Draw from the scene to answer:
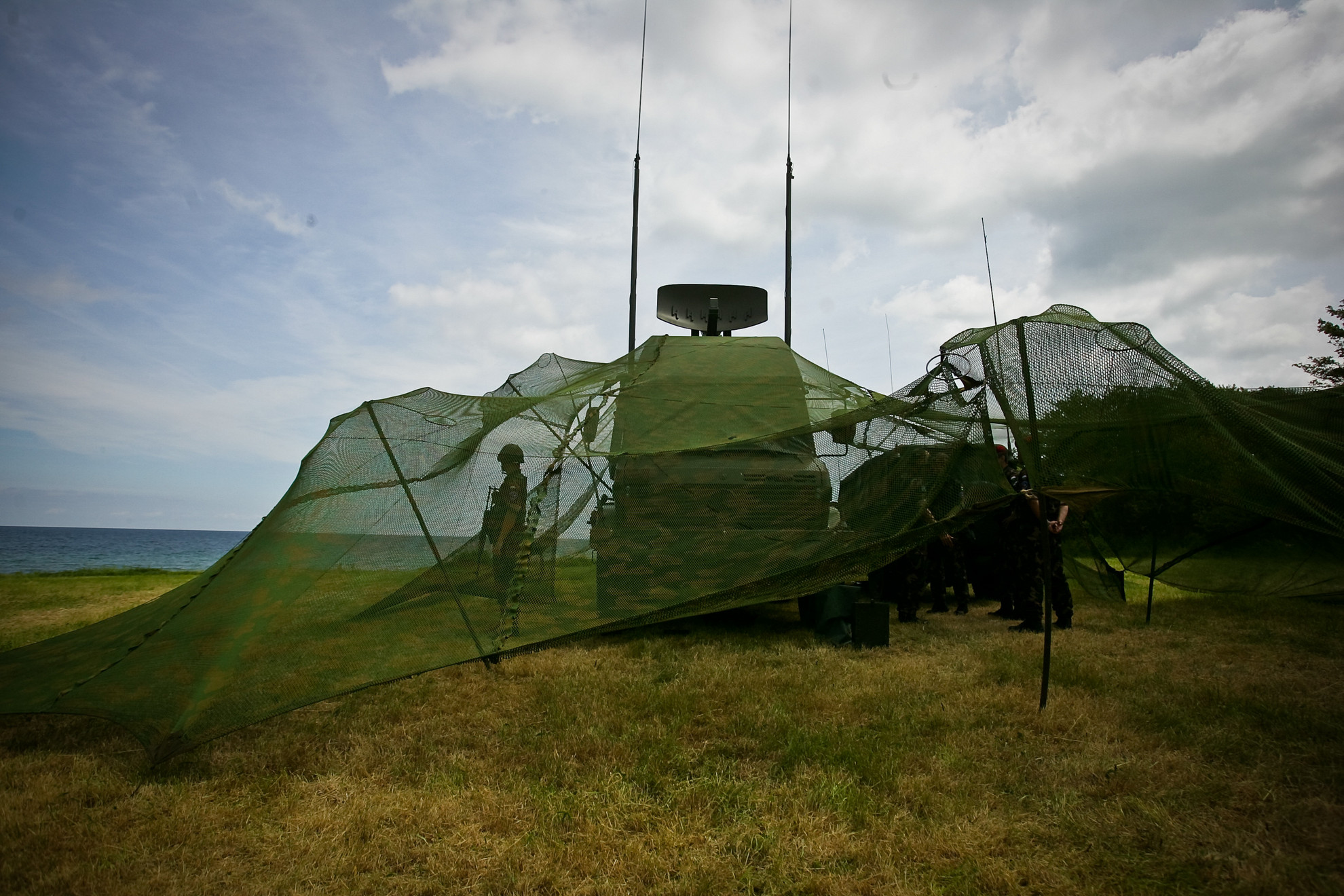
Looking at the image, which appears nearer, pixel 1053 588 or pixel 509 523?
pixel 509 523

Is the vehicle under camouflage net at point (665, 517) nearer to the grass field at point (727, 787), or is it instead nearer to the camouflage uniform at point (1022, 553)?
the grass field at point (727, 787)

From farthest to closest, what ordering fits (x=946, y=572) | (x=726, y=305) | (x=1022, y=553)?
(x=726, y=305) → (x=946, y=572) → (x=1022, y=553)

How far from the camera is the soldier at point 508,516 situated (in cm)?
458

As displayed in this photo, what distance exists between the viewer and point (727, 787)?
3.02 m

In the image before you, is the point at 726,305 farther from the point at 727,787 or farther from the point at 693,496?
the point at 727,787

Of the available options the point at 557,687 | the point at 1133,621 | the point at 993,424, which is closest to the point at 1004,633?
the point at 1133,621

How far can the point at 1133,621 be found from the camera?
6691mm

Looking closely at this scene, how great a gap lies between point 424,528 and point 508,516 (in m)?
0.53

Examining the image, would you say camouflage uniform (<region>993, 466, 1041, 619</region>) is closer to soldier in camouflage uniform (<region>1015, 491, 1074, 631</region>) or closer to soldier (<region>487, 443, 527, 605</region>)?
soldier in camouflage uniform (<region>1015, 491, 1074, 631</region>)

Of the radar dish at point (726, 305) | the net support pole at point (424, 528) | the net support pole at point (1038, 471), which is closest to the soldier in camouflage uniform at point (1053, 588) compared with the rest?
the net support pole at point (1038, 471)

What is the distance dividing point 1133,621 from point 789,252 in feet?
19.0

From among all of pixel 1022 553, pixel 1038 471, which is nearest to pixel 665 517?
pixel 1038 471

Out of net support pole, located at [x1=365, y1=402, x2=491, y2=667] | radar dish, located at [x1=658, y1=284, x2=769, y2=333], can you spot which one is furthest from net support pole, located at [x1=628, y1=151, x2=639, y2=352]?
net support pole, located at [x1=365, y1=402, x2=491, y2=667]

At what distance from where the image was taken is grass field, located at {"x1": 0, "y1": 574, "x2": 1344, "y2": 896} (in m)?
2.43
